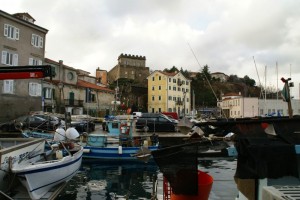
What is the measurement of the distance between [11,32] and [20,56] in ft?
10.9

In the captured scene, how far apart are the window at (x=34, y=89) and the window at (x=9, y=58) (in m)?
4.15

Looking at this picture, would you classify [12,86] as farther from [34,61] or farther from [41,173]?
[41,173]

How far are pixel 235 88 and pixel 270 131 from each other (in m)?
120

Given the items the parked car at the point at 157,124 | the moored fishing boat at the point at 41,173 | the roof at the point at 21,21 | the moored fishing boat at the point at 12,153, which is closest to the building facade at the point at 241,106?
the parked car at the point at 157,124

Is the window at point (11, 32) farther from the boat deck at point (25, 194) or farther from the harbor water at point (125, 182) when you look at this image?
the boat deck at point (25, 194)

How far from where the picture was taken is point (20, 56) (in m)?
41.0

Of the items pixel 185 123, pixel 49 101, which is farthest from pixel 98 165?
pixel 49 101

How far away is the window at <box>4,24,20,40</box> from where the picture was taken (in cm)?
3869

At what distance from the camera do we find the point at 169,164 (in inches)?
228

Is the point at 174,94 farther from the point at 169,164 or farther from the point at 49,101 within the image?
the point at 169,164

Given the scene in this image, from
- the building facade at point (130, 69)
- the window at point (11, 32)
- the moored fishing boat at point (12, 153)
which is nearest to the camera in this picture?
the moored fishing boat at point (12, 153)

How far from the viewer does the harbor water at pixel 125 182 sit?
506 inches

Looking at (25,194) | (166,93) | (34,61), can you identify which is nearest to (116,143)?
(25,194)

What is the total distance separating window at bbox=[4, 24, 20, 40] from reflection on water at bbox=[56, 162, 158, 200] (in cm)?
2625
